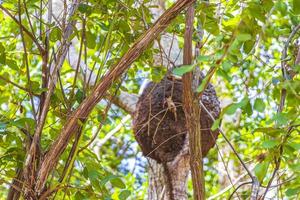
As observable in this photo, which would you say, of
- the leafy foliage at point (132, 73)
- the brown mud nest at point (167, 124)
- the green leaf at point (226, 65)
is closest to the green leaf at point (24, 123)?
the leafy foliage at point (132, 73)

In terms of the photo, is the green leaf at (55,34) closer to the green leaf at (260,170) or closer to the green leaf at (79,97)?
the green leaf at (79,97)

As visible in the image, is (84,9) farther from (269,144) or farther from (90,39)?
(269,144)

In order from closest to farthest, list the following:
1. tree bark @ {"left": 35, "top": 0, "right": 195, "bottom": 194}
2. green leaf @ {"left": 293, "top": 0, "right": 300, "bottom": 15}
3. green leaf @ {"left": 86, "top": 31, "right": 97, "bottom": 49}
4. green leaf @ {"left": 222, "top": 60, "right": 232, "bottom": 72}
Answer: green leaf @ {"left": 222, "top": 60, "right": 232, "bottom": 72}
green leaf @ {"left": 293, "top": 0, "right": 300, "bottom": 15}
tree bark @ {"left": 35, "top": 0, "right": 195, "bottom": 194}
green leaf @ {"left": 86, "top": 31, "right": 97, "bottom": 49}

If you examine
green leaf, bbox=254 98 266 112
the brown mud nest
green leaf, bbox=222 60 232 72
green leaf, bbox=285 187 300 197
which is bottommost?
green leaf, bbox=285 187 300 197

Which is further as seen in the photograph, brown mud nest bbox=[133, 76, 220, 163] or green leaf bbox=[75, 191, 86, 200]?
brown mud nest bbox=[133, 76, 220, 163]

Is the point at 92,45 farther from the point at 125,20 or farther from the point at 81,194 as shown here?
the point at 81,194

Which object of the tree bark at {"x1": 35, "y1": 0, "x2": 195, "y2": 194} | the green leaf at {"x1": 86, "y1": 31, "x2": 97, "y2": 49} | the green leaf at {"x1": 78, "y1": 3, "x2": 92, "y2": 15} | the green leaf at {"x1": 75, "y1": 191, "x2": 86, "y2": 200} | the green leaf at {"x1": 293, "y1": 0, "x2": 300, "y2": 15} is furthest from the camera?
the green leaf at {"x1": 86, "y1": 31, "x2": 97, "y2": 49}

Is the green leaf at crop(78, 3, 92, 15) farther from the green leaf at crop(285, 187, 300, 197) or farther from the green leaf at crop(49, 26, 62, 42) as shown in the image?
the green leaf at crop(285, 187, 300, 197)

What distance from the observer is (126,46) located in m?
1.64

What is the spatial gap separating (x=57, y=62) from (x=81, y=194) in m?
0.35

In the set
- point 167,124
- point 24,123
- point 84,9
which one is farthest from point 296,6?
point 167,124

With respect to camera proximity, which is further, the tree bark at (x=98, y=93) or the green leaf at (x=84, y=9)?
the green leaf at (x=84, y=9)

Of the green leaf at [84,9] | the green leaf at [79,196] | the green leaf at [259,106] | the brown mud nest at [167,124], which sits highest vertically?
the brown mud nest at [167,124]

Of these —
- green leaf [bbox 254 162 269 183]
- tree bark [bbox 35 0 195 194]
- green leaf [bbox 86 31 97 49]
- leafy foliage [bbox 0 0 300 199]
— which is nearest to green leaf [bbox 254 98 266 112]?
leafy foliage [bbox 0 0 300 199]
